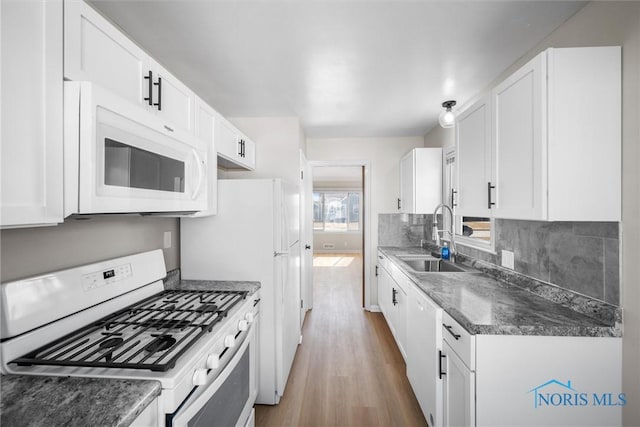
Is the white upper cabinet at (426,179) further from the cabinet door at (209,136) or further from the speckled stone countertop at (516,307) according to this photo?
the cabinet door at (209,136)

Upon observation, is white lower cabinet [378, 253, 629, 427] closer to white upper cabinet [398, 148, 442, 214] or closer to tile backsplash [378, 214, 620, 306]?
tile backsplash [378, 214, 620, 306]

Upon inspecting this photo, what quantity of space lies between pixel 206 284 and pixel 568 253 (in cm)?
219

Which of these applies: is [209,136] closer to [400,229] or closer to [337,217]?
[400,229]

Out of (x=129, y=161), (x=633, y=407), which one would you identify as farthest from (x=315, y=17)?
(x=633, y=407)

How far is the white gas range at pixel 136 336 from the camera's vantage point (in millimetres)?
979

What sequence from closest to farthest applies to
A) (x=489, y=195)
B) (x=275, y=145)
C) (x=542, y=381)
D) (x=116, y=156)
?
(x=116, y=156) < (x=542, y=381) < (x=489, y=195) < (x=275, y=145)

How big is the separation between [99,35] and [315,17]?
0.98m

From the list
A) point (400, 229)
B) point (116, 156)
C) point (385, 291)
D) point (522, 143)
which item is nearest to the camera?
point (116, 156)

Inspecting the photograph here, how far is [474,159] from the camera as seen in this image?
1.83 meters

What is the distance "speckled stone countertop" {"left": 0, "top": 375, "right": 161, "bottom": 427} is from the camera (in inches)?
29.7

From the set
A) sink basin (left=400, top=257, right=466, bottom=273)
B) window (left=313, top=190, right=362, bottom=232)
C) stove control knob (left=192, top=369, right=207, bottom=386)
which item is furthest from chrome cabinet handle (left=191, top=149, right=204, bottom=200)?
window (left=313, top=190, right=362, bottom=232)

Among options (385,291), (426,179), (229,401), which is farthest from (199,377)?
(426,179)

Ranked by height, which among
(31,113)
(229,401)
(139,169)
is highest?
(31,113)

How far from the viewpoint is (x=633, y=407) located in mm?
1188
